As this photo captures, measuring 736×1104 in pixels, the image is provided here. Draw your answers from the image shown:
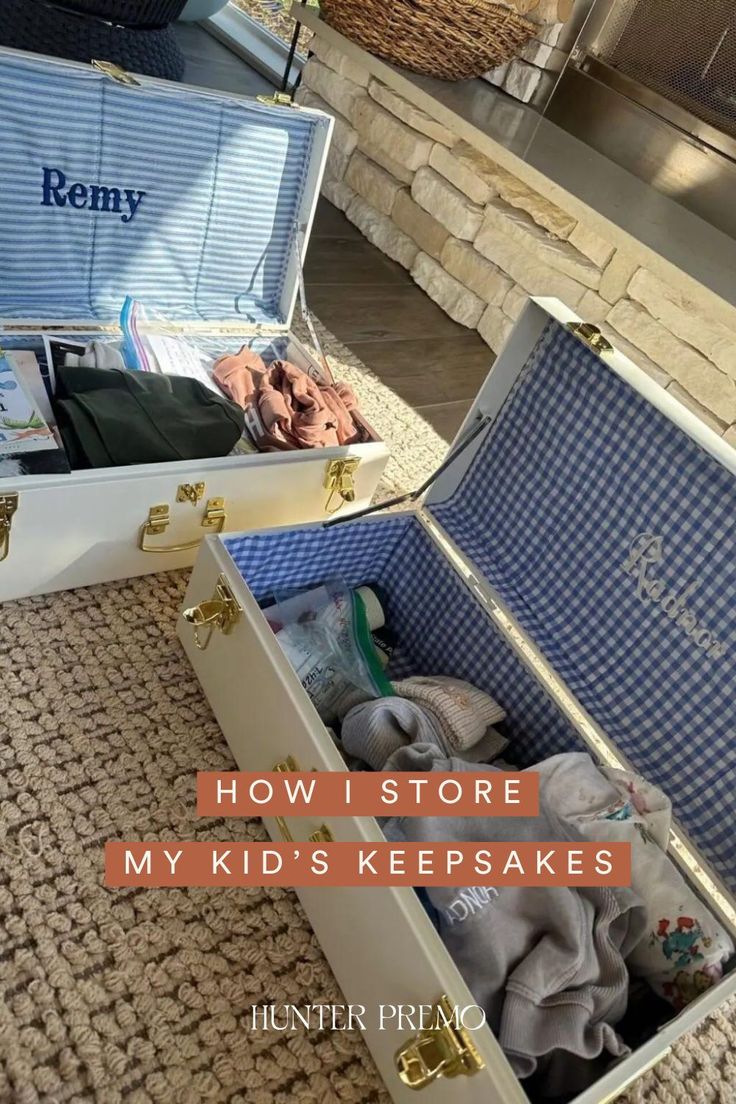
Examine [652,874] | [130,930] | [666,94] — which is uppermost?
[666,94]

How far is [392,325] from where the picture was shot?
1959 mm

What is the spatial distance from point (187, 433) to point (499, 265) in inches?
45.6

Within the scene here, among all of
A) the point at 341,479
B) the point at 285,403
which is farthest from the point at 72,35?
the point at 341,479

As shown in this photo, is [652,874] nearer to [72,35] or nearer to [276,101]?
[276,101]

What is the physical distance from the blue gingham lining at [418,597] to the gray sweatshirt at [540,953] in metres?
0.20

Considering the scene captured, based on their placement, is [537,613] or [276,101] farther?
[276,101]

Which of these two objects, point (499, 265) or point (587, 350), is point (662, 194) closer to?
point (499, 265)

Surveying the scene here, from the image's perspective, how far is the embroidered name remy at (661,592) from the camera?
859 millimetres

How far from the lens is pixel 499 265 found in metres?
1.93

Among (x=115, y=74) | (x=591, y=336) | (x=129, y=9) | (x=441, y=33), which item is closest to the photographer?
(x=591, y=336)

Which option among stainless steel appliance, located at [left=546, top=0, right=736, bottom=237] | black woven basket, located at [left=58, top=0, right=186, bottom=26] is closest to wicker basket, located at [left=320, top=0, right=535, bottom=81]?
stainless steel appliance, located at [left=546, top=0, right=736, bottom=237]

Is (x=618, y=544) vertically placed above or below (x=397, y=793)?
above

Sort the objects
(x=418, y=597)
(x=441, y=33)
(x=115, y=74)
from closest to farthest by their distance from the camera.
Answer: (x=115, y=74)
(x=418, y=597)
(x=441, y=33)

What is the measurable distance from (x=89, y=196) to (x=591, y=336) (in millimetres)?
708
